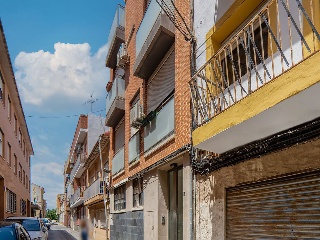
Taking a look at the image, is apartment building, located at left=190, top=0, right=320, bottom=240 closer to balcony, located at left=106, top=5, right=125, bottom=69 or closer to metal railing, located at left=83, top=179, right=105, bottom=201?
balcony, located at left=106, top=5, right=125, bottom=69

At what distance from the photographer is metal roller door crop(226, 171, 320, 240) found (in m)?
4.71

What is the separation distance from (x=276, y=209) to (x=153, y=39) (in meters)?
6.22

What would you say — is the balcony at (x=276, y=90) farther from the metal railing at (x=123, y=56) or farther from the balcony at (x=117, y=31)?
the balcony at (x=117, y=31)

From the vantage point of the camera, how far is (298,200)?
492 centimetres

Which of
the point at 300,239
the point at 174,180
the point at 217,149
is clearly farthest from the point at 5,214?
the point at 300,239

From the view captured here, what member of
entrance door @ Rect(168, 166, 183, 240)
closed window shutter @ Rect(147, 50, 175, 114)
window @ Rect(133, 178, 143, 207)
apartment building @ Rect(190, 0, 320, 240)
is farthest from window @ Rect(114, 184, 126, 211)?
apartment building @ Rect(190, 0, 320, 240)

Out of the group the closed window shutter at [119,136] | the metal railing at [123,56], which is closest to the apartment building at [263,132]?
the metal railing at [123,56]

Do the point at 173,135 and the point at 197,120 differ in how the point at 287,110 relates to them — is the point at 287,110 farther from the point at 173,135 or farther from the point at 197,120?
the point at 173,135

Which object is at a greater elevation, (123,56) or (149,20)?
(123,56)

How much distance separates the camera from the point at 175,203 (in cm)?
1013

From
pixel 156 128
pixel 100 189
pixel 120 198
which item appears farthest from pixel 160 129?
pixel 100 189

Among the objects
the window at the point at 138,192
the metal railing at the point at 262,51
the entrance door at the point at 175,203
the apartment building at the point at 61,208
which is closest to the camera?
the metal railing at the point at 262,51

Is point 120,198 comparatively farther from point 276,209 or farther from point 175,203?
point 276,209

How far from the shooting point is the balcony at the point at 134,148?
1306 cm
